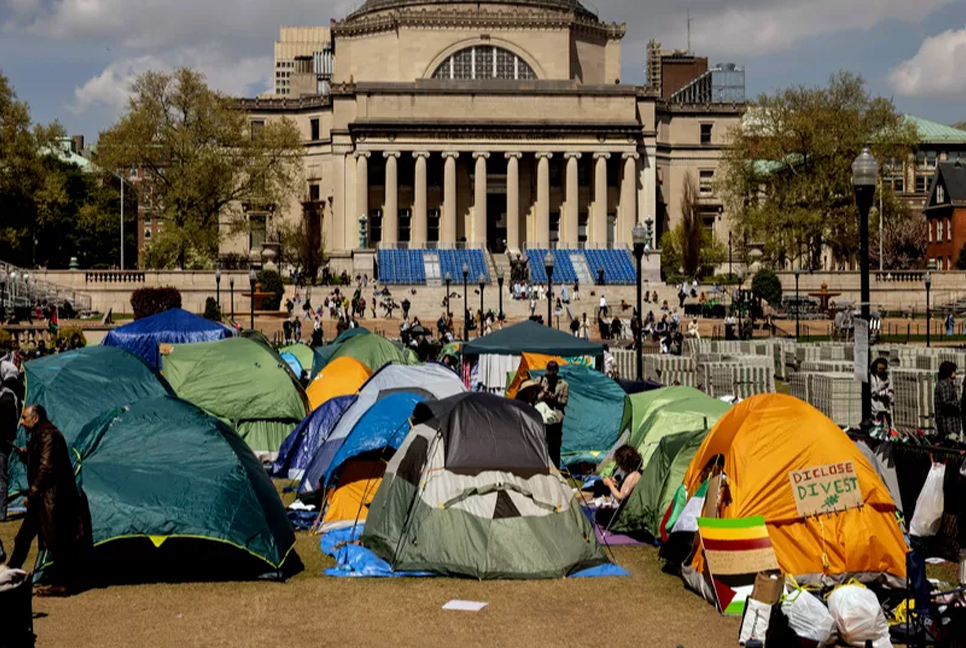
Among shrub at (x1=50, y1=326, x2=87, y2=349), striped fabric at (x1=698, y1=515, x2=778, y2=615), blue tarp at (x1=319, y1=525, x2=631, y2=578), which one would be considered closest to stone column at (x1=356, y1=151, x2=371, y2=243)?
shrub at (x1=50, y1=326, x2=87, y2=349)

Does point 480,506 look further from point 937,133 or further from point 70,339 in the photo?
point 937,133

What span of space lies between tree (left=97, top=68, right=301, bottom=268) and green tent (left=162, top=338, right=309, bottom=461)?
5028 centimetres

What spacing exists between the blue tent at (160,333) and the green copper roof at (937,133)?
98985 millimetres

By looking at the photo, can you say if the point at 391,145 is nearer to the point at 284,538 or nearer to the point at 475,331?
the point at 475,331

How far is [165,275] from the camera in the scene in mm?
74500

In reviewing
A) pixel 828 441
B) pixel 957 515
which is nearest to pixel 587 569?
pixel 828 441

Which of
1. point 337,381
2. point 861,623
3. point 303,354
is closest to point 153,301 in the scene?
point 303,354

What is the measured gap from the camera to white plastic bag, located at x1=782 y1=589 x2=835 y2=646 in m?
11.7

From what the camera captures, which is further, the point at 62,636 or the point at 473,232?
the point at 473,232

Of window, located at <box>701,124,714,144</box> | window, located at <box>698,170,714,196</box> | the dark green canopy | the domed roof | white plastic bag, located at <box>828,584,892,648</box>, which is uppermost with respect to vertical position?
the domed roof

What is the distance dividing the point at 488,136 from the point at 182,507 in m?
78.5

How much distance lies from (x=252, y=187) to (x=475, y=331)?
22.0m

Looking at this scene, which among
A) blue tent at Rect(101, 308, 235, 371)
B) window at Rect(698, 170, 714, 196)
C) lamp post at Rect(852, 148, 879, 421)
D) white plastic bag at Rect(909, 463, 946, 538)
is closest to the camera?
white plastic bag at Rect(909, 463, 946, 538)

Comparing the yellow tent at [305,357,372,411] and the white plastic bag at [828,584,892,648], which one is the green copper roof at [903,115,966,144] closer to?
the yellow tent at [305,357,372,411]
